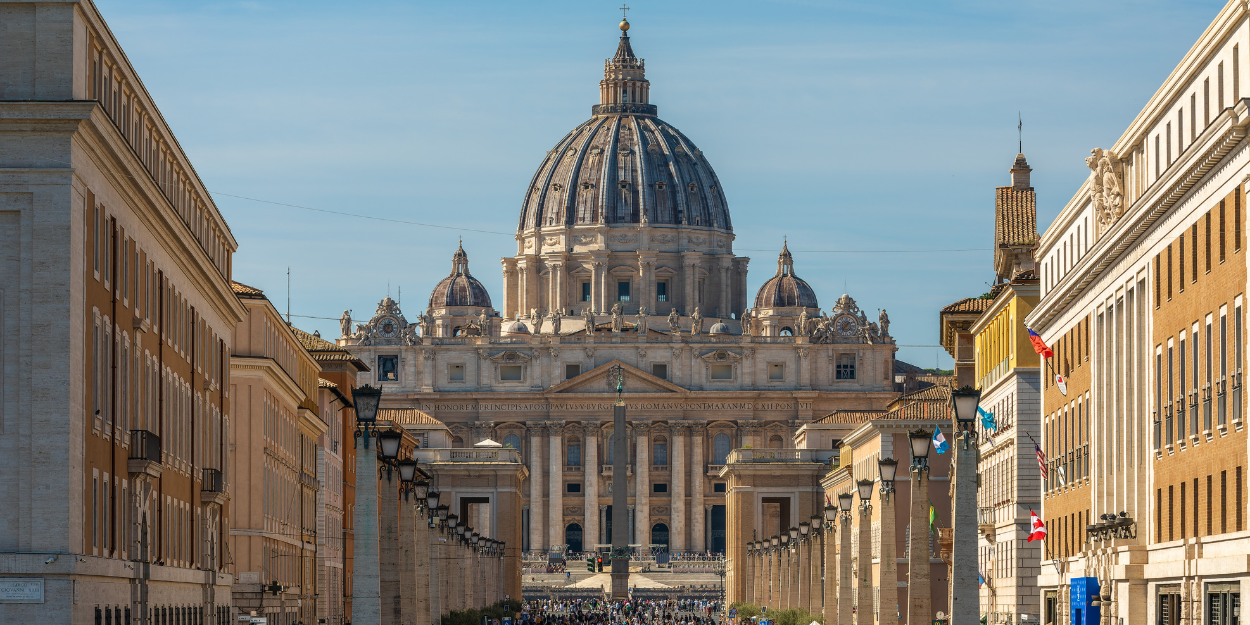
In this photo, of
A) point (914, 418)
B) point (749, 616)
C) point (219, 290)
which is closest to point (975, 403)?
point (219, 290)

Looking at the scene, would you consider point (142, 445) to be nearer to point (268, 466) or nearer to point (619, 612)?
point (268, 466)

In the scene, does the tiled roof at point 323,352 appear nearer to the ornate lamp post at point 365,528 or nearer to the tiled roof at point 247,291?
the tiled roof at point 247,291

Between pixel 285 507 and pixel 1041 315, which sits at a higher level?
pixel 1041 315

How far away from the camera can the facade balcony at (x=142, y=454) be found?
42.4 m

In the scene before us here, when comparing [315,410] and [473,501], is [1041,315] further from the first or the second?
[473,501]

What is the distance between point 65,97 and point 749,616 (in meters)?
78.0

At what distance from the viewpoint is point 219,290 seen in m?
56.7

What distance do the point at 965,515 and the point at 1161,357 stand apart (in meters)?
10.6

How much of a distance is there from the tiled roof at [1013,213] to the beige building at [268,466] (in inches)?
990

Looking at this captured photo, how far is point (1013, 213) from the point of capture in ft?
274

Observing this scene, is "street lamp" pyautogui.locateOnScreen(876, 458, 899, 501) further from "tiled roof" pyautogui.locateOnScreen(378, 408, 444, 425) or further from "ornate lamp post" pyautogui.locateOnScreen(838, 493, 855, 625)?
"tiled roof" pyautogui.locateOnScreen(378, 408, 444, 425)

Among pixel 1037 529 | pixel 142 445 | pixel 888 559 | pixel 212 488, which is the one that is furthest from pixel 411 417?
pixel 142 445

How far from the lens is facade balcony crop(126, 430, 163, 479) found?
42.4m

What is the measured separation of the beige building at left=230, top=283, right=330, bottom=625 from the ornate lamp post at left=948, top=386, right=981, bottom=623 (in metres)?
33.0
